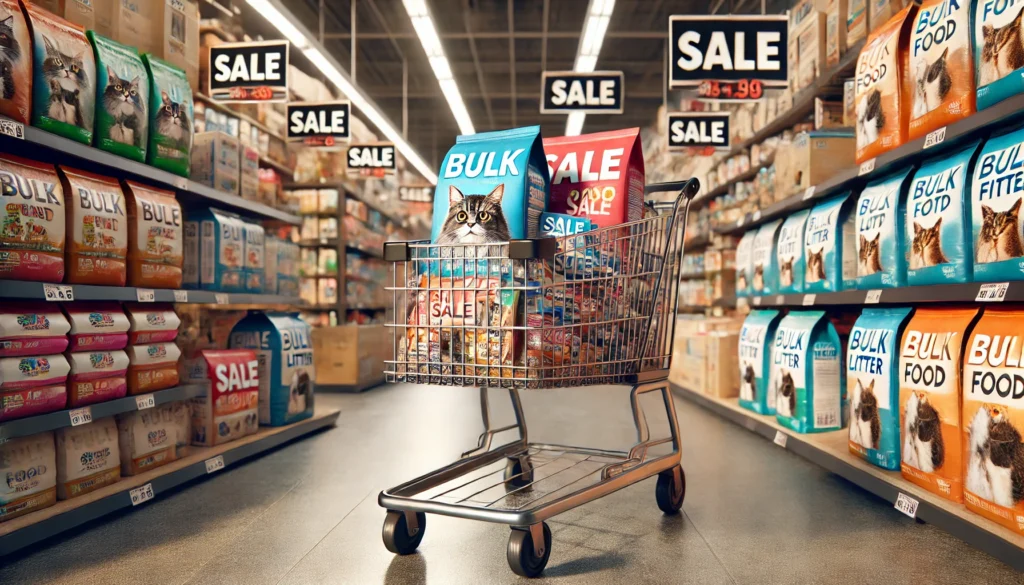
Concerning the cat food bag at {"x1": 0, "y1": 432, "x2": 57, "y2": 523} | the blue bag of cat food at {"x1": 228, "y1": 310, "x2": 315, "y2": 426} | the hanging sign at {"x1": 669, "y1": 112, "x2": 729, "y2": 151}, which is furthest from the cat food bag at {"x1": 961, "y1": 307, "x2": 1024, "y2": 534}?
the hanging sign at {"x1": 669, "y1": 112, "x2": 729, "y2": 151}

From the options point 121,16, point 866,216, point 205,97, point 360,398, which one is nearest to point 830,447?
point 866,216

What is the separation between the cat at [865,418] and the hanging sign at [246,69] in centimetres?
522

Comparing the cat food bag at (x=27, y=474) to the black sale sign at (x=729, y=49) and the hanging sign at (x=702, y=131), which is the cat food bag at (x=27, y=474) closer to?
the black sale sign at (x=729, y=49)

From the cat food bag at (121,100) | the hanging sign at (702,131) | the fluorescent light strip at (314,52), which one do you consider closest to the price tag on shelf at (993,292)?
the cat food bag at (121,100)

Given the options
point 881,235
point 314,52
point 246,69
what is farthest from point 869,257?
→ point 314,52

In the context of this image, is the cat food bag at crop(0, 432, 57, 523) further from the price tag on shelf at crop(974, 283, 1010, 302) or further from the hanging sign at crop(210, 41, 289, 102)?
the hanging sign at crop(210, 41, 289, 102)

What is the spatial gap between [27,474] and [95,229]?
865 millimetres

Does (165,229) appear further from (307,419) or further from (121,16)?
(307,419)

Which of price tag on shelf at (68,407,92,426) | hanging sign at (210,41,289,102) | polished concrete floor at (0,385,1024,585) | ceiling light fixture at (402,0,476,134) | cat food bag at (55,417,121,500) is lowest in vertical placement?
polished concrete floor at (0,385,1024,585)

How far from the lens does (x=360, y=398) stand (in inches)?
241

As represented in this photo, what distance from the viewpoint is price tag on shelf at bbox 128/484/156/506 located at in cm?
240

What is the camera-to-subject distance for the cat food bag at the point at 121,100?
2441 mm

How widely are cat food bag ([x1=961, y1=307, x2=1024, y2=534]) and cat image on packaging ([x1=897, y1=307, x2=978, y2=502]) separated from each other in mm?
56

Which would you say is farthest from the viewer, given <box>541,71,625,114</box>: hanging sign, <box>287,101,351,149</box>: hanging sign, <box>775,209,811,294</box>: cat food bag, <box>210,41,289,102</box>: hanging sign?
<box>287,101,351,149</box>: hanging sign
